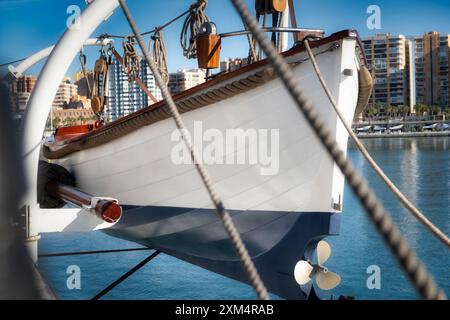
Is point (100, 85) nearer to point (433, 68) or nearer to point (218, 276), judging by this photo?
point (218, 276)

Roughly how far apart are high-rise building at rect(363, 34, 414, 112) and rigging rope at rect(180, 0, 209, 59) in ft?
125

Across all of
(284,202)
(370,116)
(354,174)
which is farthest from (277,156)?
(370,116)

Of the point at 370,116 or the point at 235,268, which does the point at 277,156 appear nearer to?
the point at 235,268

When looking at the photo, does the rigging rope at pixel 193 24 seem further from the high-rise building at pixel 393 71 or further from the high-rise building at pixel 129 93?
the high-rise building at pixel 393 71

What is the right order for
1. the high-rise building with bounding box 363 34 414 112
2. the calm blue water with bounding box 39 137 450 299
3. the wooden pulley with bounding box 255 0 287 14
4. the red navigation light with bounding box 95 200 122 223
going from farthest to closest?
the high-rise building with bounding box 363 34 414 112
the calm blue water with bounding box 39 137 450 299
the wooden pulley with bounding box 255 0 287 14
the red navigation light with bounding box 95 200 122 223

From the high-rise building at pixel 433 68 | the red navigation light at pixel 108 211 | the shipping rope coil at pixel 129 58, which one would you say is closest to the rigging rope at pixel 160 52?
the shipping rope coil at pixel 129 58

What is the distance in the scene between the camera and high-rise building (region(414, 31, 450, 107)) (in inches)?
1781

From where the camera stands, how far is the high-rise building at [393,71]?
141 ft

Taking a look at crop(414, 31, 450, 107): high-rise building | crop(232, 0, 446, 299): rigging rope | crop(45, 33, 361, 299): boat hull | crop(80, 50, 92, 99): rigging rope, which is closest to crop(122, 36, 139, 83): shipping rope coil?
crop(80, 50, 92, 99): rigging rope

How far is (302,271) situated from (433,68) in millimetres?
48116

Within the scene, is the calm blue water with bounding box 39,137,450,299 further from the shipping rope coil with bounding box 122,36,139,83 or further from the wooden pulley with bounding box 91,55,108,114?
the shipping rope coil with bounding box 122,36,139,83

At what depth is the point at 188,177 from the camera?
290 centimetres

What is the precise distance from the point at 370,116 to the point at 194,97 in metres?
45.1

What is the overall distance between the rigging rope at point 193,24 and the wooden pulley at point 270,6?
1.76 ft
